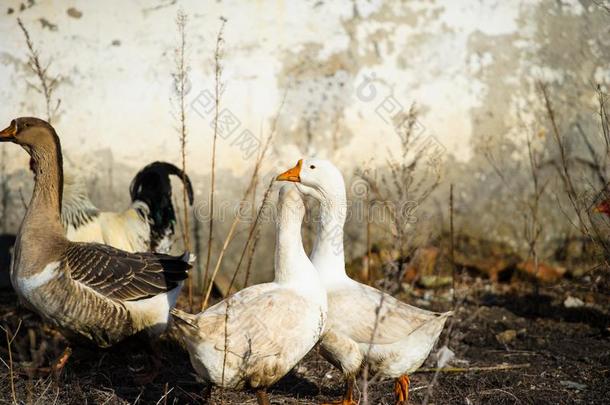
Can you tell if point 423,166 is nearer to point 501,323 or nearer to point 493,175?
point 493,175

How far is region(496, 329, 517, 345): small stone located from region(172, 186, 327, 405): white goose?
234 centimetres

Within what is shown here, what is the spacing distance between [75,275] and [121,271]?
305 millimetres

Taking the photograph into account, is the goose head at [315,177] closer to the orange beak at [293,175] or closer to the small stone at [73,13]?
the orange beak at [293,175]

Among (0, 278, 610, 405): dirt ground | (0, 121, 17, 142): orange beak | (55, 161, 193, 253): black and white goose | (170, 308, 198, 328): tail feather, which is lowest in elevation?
(0, 278, 610, 405): dirt ground

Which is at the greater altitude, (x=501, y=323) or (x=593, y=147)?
(x=593, y=147)

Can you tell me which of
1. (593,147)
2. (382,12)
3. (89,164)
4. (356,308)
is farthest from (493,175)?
(89,164)

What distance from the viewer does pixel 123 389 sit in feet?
14.9

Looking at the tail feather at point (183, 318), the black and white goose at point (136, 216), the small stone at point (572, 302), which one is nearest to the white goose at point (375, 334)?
the tail feather at point (183, 318)

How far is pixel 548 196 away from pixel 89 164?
4702 mm

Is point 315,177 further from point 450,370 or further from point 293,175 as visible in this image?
point 450,370

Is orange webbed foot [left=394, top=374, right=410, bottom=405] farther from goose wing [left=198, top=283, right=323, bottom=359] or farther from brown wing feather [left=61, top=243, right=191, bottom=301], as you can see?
brown wing feather [left=61, top=243, right=191, bottom=301]

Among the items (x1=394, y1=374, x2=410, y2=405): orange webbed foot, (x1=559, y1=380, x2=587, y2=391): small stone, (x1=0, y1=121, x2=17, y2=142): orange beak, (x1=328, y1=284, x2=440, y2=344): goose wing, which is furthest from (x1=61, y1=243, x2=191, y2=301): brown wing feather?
(x1=559, y1=380, x2=587, y2=391): small stone

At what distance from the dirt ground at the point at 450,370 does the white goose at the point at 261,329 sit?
36 cm

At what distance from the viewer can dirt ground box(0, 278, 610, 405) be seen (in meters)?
4.39
